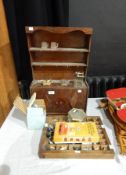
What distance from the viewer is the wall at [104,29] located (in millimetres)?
1583

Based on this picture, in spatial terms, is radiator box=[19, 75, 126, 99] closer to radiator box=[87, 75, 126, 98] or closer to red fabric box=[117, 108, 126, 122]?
radiator box=[87, 75, 126, 98]

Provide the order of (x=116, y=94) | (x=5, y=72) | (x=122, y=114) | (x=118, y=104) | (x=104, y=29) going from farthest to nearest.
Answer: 1. (x=104, y=29)
2. (x=5, y=72)
3. (x=116, y=94)
4. (x=118, y=104)
5. (x=122, y=114)

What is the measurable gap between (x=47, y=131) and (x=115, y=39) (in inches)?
42.7

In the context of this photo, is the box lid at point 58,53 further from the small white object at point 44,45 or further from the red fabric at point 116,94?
the red fabric at point 116,94

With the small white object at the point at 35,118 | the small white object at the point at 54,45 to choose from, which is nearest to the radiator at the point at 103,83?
the small white object at the point at 54,45

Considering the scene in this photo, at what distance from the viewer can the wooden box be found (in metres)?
1.18

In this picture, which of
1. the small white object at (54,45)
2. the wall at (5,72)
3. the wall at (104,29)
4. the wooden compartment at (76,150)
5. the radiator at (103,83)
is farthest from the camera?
the radiator at (103,83)

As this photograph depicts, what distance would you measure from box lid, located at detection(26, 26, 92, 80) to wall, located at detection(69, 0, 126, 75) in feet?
1.54

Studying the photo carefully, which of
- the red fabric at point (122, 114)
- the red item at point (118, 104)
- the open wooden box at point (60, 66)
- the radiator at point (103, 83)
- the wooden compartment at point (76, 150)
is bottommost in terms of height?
the radiator at point (103, 83)

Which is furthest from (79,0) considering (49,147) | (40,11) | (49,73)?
(49,147)

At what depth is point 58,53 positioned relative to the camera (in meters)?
1.25

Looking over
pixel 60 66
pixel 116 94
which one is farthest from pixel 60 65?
pixel 116 94

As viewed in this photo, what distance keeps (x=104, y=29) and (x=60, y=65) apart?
0.63 metres

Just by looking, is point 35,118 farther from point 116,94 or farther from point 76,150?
point 116,94
